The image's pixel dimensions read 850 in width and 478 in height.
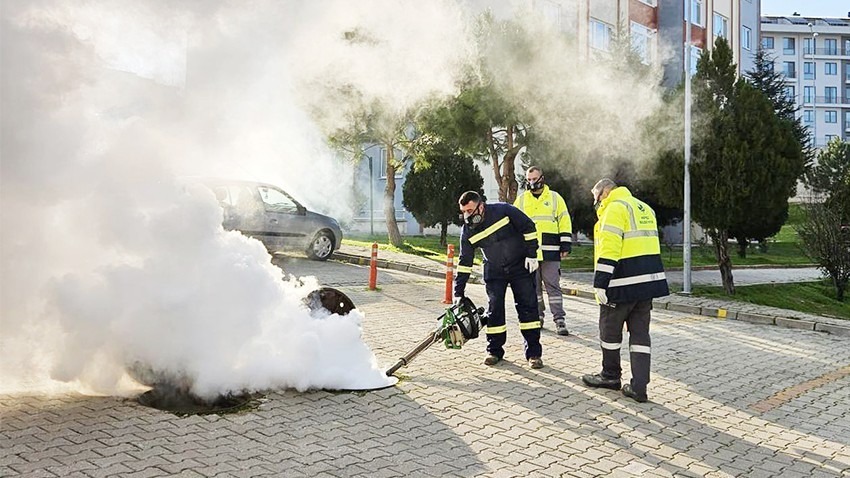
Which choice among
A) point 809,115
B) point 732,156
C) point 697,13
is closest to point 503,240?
point 732,156

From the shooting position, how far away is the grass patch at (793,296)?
1311cm

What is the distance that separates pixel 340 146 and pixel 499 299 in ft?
34.1

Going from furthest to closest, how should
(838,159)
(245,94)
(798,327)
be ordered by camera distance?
(838,159) < (798,327) < (245,94)

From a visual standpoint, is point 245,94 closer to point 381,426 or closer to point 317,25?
point 317,25

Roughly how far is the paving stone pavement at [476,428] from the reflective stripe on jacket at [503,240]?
95 centimetres

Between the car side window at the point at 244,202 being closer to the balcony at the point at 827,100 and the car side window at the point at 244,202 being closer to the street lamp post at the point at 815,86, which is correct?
the street lamp post at the point at 815,86

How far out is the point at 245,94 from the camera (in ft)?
22.2

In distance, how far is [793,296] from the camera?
14.3 meters

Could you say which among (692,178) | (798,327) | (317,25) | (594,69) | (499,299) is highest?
(594,69)

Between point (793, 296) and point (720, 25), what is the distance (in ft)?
78.8

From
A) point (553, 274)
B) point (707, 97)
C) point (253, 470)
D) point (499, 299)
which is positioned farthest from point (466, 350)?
point (707, 97)

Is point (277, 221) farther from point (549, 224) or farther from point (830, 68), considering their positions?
point (830, 68)

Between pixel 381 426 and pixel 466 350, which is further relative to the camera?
pixel 466 350

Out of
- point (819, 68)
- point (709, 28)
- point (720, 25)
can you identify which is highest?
point (819, 68)
